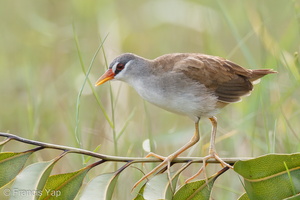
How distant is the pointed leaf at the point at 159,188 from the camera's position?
3.02 m

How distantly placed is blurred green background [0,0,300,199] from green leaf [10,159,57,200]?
1.47m

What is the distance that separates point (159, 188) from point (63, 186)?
15.9 inches

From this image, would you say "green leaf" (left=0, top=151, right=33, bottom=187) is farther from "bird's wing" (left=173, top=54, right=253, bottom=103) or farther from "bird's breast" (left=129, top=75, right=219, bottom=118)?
"bird's wing" (left=173, top=54, right=253, bottom=103)

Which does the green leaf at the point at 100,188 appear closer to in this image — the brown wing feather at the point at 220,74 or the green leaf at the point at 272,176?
the green leaf at the point at 272,176

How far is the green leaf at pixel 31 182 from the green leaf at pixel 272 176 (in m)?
0.80

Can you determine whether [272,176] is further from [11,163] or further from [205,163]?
[11,163]

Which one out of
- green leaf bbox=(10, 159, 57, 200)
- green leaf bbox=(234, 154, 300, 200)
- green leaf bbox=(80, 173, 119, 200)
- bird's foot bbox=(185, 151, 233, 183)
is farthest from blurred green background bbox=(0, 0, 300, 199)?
green leaf bbox=(10, 159, 57, 200)

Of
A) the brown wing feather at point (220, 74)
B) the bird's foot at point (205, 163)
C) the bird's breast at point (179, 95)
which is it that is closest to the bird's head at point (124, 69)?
the bird's breast at point (179, 95)

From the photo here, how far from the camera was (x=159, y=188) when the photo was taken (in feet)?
10.1

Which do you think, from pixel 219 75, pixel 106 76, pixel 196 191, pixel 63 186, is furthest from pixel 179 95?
pixel 63 186

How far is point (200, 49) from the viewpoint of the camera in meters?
7.25

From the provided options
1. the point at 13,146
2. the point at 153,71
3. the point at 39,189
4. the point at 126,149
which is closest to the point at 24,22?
the point at 13,146

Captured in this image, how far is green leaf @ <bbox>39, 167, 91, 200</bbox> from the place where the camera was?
3.09 m

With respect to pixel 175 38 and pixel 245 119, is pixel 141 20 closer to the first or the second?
pixel 175 38
